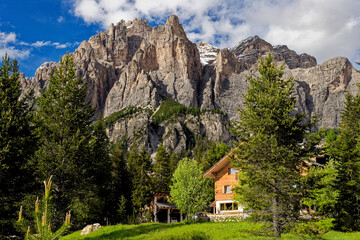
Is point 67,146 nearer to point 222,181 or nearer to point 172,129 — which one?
point 222,181

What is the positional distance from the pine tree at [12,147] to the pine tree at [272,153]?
48.3ft

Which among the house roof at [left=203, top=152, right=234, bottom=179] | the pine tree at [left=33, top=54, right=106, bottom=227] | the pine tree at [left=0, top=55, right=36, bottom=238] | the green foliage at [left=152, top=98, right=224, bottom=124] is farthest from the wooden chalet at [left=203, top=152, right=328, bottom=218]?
the green foliage at [left=152, top=98, right=224, bottom=124]

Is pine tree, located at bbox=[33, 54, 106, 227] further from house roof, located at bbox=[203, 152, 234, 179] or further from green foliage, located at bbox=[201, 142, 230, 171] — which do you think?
green foliage, located at bbox=[201, 142, 230, 171]

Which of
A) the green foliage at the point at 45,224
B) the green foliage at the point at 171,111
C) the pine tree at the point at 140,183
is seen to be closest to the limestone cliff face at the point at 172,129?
the green foliage at the point at 171,111

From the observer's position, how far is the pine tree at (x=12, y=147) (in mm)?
15539

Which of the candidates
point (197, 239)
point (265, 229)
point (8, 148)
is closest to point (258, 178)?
point (265, 229)

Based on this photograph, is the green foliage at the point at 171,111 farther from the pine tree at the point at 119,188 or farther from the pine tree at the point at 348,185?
the pine tree at the point at 348,185

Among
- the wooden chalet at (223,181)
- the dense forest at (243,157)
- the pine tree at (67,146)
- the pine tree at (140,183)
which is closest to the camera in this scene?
the dense forest at (243,157)

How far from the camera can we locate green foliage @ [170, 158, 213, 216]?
122 feet

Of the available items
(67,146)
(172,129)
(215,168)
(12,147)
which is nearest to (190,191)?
(215,168)

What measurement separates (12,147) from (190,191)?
26.4 meters

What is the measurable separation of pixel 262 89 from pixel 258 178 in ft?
23.3

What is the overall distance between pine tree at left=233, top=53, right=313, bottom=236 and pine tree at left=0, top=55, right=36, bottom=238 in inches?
580

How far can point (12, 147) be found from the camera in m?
16.0
